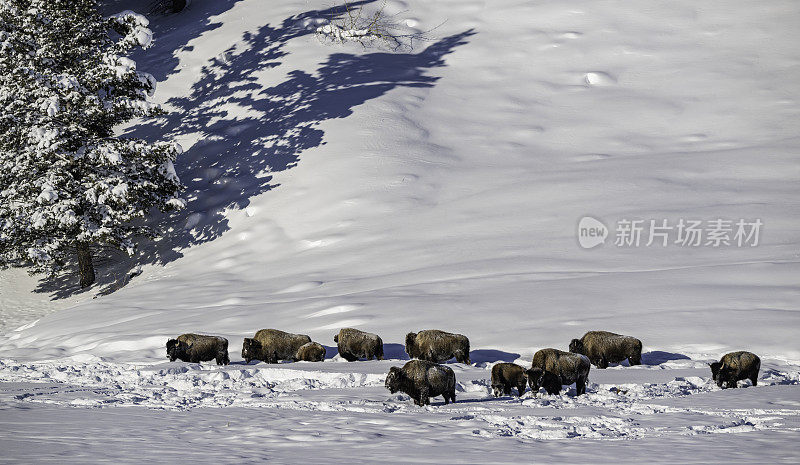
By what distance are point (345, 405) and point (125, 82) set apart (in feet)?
53.1

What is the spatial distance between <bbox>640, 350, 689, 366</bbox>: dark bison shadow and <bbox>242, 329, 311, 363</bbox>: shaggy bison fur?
5.19 m

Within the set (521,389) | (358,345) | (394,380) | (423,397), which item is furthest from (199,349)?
(521,389)

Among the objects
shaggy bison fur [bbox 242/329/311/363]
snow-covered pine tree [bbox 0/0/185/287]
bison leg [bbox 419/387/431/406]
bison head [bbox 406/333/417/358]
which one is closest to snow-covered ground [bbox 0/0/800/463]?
bison leg [bbox 419/387/431/406]

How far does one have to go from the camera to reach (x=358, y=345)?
1156 centimetres

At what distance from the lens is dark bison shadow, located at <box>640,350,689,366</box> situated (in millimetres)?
10823

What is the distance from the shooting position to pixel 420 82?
28.0 meters

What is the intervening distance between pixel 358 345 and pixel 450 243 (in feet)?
23.2

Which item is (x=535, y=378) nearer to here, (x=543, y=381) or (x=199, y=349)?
(x=543, y=381)

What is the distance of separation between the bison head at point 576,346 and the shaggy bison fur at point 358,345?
2.91 metres

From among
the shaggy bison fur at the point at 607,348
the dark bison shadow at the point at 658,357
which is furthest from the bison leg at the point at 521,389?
the dark bison shadow at the point at 658,357

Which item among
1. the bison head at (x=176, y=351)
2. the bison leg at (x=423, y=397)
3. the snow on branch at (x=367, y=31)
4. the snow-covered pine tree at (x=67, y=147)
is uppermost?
the snow on branch at (x=367, y=31)

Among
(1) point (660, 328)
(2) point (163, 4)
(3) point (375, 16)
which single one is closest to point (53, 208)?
(1) point (660, 328)

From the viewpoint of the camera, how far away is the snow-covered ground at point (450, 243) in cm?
750

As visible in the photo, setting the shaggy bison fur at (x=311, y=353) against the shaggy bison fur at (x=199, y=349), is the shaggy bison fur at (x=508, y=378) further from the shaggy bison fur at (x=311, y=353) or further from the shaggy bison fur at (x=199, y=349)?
the shaggy bison fur at (x=199, y=349)
